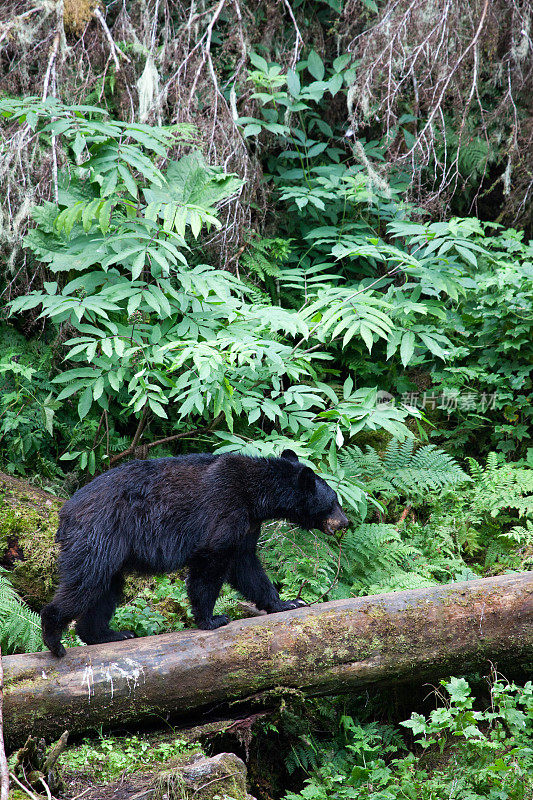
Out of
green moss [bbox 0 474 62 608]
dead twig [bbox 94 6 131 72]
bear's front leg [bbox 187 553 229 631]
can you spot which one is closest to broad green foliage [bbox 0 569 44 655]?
green moss [bbox 0 474 62 608]

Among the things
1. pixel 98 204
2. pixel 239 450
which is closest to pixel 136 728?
pixel 239 450

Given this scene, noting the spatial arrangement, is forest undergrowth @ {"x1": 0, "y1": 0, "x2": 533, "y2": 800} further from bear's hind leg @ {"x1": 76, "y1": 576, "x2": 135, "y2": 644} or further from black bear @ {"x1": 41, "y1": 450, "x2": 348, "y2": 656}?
black bear @ {"x1": 41, "y1": 450, "x2": 348, "y2": 656}

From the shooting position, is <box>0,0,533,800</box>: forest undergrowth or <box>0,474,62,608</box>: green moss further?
<box>0,474,62,608</box>: green moss

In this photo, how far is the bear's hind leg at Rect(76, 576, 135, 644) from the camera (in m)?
4.60

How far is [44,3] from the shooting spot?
685cm

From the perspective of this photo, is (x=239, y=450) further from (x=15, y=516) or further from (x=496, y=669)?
(x=496, y=669)

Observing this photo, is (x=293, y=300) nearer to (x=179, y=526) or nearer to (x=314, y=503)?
(x=314, y=503)

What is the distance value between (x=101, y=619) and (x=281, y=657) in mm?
1317

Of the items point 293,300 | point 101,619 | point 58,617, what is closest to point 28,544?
point 101,619

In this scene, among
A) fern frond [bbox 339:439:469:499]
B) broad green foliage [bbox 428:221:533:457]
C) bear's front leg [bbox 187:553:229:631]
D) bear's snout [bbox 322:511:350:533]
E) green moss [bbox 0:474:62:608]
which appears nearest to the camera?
bear's front leg [bbox 187:553:229:631]

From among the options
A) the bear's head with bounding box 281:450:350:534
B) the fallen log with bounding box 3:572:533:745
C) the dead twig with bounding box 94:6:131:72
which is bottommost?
the fallen log with bounding box 3:572:533:745

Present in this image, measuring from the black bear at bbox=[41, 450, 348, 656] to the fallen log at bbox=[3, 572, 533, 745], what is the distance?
335 mm

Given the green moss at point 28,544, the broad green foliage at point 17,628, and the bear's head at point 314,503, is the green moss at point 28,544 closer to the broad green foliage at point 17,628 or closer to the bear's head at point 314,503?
the broad green foliage at point 17,628

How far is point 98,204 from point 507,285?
444cm
